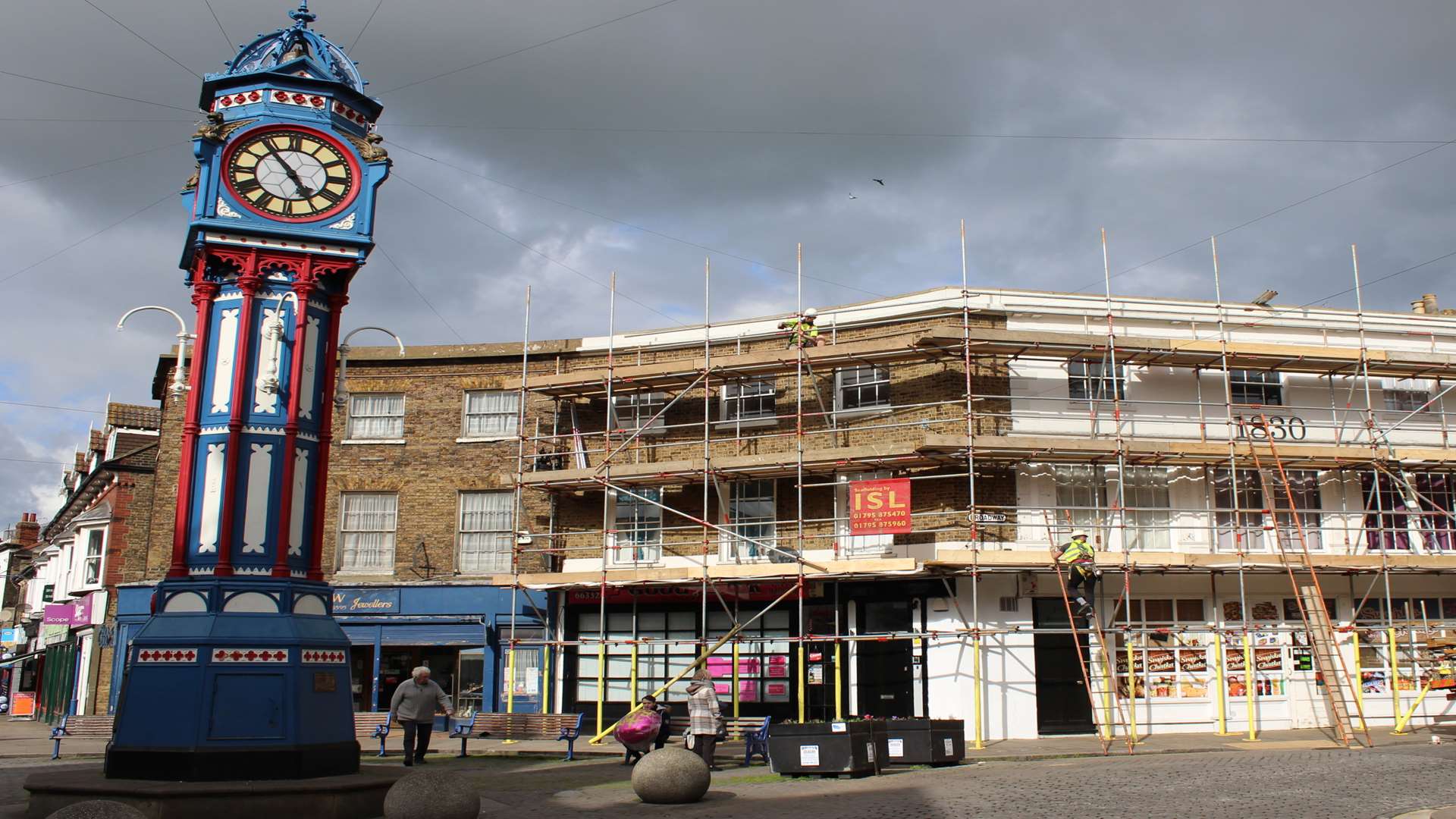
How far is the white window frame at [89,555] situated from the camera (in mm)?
32312

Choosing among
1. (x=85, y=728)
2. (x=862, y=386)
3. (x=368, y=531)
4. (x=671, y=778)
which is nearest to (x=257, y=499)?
(x=671, y=778)

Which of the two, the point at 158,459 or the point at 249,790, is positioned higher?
the point at 158,459

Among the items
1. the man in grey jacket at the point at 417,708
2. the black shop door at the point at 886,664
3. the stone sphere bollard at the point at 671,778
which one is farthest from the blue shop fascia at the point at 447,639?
the stone sphere bollard at the point at 671,778

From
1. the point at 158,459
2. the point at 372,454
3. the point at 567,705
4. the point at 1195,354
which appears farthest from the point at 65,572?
the point at 1195,354

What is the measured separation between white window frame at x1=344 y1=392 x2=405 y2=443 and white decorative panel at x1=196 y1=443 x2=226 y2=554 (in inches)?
576

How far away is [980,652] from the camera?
22.9 metres

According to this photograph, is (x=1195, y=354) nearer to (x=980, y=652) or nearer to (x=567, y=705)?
(x=980, y=652)

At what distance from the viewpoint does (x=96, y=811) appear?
8648 millimetres

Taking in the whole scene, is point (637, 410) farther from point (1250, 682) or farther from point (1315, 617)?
point (1315, 617)

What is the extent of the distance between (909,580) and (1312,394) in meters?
9.38

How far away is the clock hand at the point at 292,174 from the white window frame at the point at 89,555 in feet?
67.6

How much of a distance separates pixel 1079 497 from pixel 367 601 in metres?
15.7

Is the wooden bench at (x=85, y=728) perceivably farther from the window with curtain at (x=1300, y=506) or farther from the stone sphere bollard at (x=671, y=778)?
the window with curtain at (x=1300, y=506)

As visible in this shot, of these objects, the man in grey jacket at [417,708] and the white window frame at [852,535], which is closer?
the man in grey jacket at [417,708]
